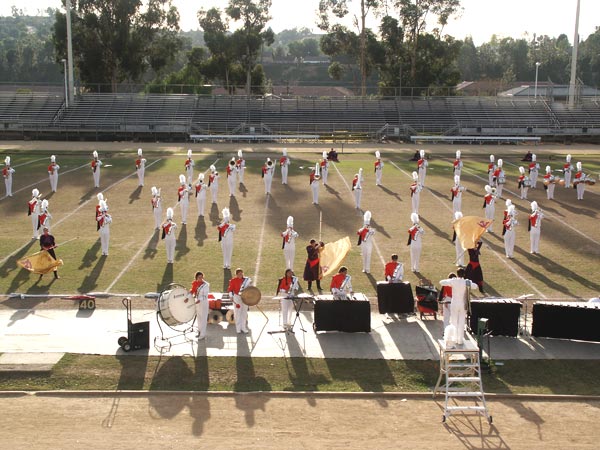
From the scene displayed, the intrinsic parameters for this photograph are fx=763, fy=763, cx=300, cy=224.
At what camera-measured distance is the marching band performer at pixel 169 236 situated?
18844 millimetres

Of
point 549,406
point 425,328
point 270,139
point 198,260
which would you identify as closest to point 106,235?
point 198,260

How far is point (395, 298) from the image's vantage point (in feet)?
48.9

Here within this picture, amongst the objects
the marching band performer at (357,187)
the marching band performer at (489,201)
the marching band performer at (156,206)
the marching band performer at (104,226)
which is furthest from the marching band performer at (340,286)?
the marching band performer at (357,187)

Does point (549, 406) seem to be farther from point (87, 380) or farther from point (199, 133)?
point (199, 133)

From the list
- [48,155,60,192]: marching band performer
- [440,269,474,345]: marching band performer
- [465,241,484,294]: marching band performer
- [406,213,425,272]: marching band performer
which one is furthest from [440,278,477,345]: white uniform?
[48,155,60,192]: marching band performer

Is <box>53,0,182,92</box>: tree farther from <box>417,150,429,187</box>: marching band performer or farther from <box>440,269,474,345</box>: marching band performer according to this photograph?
<box>440,269,474,345</box>: marching band performer

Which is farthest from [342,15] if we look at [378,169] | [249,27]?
[378,169]

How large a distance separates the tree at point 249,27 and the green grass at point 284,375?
55371mm

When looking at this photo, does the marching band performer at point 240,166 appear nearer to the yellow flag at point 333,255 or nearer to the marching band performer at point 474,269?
the yellow flag at point 333,255

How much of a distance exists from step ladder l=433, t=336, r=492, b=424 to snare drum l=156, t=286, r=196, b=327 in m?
4.51

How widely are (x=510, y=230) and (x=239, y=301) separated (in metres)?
8.87

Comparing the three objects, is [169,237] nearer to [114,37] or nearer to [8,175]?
[8,175]

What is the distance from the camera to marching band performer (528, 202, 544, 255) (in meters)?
20.0

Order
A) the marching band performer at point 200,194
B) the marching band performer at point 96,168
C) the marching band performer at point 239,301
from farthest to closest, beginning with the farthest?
the marching band performer at point 96,168, the marching band performer at point 200,194, the marching band performer at point 239,301
